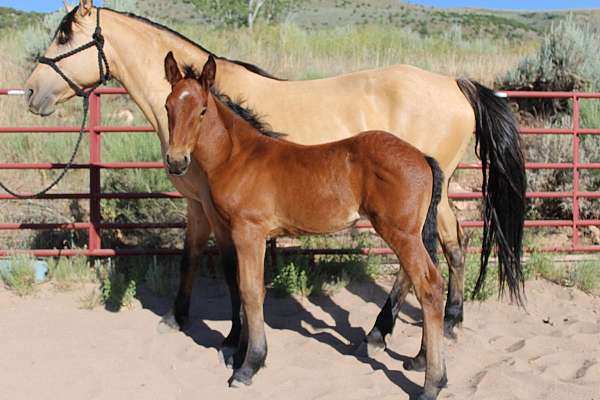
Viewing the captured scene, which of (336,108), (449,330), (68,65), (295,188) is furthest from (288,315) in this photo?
(68,65)

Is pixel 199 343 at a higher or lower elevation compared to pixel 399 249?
lower

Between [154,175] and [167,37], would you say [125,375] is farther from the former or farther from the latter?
[154,175]

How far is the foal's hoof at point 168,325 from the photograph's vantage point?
4746 millimetres

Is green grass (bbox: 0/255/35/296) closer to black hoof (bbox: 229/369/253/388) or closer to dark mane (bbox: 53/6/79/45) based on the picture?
dark mane (bbox: 53/6/79/45)

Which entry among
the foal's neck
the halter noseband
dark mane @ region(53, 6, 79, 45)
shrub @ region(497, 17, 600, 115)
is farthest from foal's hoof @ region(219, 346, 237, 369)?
shrub @ region(497, 17, 600, 115)

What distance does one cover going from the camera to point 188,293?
16.1ft

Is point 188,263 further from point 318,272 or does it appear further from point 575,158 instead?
point 575,158

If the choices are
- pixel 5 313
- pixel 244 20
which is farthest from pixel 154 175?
pixel 244 20

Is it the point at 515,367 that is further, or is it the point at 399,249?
the point at 515,367

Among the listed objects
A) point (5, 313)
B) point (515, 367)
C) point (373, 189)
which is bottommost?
point (5, 313)

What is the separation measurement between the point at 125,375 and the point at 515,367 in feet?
7.44

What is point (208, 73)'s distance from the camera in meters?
3.62

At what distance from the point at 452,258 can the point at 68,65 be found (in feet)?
9.70

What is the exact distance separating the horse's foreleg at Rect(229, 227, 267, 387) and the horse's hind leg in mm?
687
